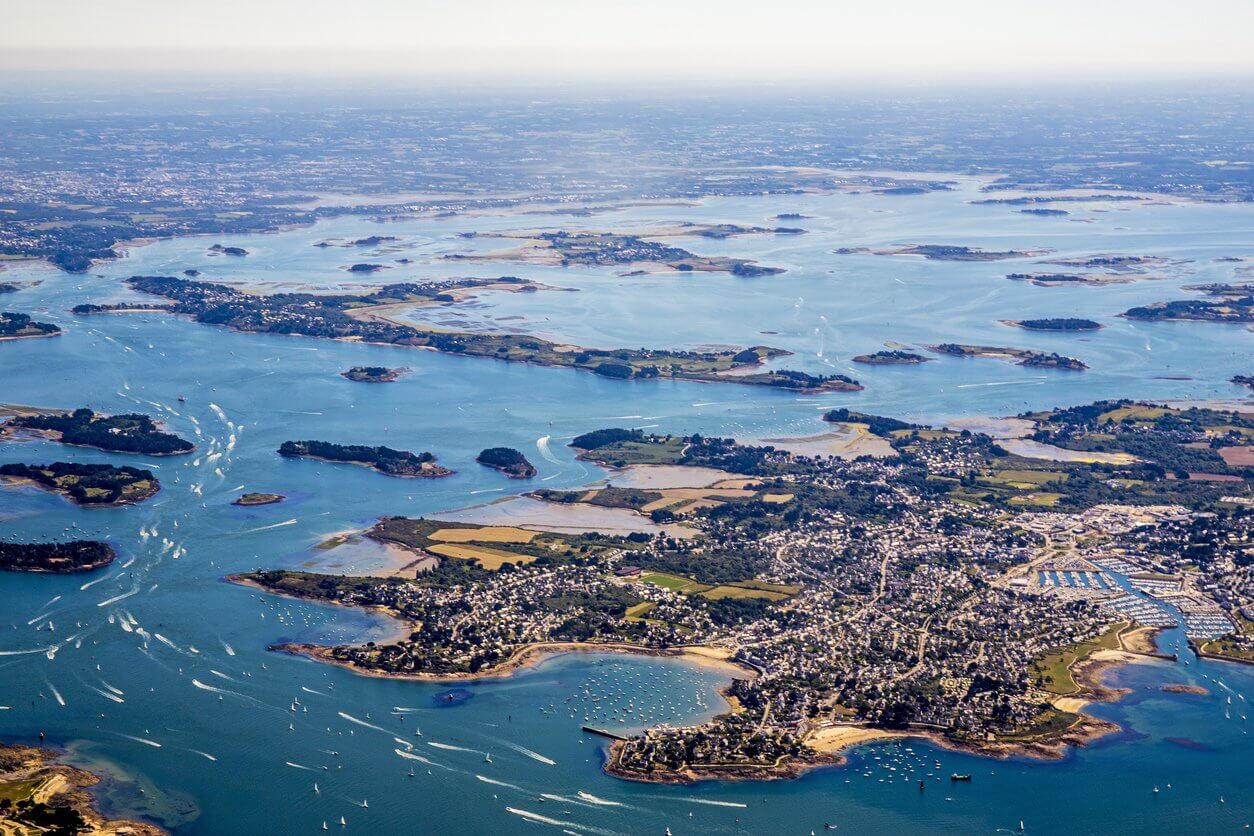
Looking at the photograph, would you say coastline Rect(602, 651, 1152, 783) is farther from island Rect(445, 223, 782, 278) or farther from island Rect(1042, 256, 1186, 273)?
island Rect(1042, 256, 1186, 273)

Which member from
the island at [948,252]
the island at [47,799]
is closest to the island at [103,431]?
the island at [47,799]

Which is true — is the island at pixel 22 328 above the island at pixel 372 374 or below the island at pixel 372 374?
above

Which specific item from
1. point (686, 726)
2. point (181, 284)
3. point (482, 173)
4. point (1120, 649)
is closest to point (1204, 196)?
point (482, 173)

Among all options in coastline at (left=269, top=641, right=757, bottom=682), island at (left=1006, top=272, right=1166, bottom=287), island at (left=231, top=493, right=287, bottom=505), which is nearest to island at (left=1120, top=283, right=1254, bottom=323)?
island at (left=1006, top=272, right=1166, bottom=287)

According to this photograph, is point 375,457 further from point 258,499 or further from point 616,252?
point 616,252

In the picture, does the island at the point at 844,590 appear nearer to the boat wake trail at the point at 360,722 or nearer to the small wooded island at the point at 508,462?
the boat wake trail at the point at 360,722
